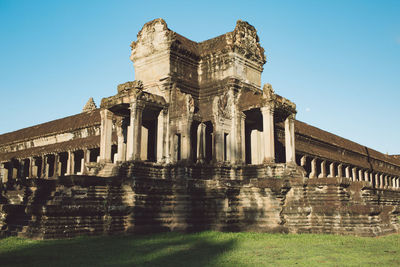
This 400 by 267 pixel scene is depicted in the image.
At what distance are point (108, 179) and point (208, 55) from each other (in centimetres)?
789

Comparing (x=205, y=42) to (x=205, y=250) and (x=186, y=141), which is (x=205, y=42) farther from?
(x=205, y=250)

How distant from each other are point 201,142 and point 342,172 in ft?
91.0

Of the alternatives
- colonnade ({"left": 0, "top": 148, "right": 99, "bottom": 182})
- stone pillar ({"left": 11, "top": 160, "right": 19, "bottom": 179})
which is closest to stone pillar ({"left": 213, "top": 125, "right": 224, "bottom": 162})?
colonnade ({"left": 0, "top": 148, "right": 99, "bottom": 182})

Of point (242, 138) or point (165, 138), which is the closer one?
point (165, 138)

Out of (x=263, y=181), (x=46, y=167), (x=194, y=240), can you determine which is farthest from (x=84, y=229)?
(x=46, y=167)

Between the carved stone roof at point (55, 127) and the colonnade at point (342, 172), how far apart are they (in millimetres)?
16921

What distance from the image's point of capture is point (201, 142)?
1709 cm

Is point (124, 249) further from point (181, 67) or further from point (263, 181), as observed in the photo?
point (181, 67)

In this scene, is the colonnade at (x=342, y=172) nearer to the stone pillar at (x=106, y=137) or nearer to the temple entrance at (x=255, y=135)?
the temple entrance at (x=255, y=135)

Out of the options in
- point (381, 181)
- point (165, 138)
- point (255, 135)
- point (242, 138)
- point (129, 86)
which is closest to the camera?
point (129, 86)

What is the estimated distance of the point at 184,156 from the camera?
16.2 m

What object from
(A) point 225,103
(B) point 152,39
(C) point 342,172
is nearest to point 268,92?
(A) point 225,103

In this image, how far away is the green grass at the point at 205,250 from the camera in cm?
860

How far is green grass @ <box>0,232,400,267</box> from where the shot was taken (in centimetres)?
860
